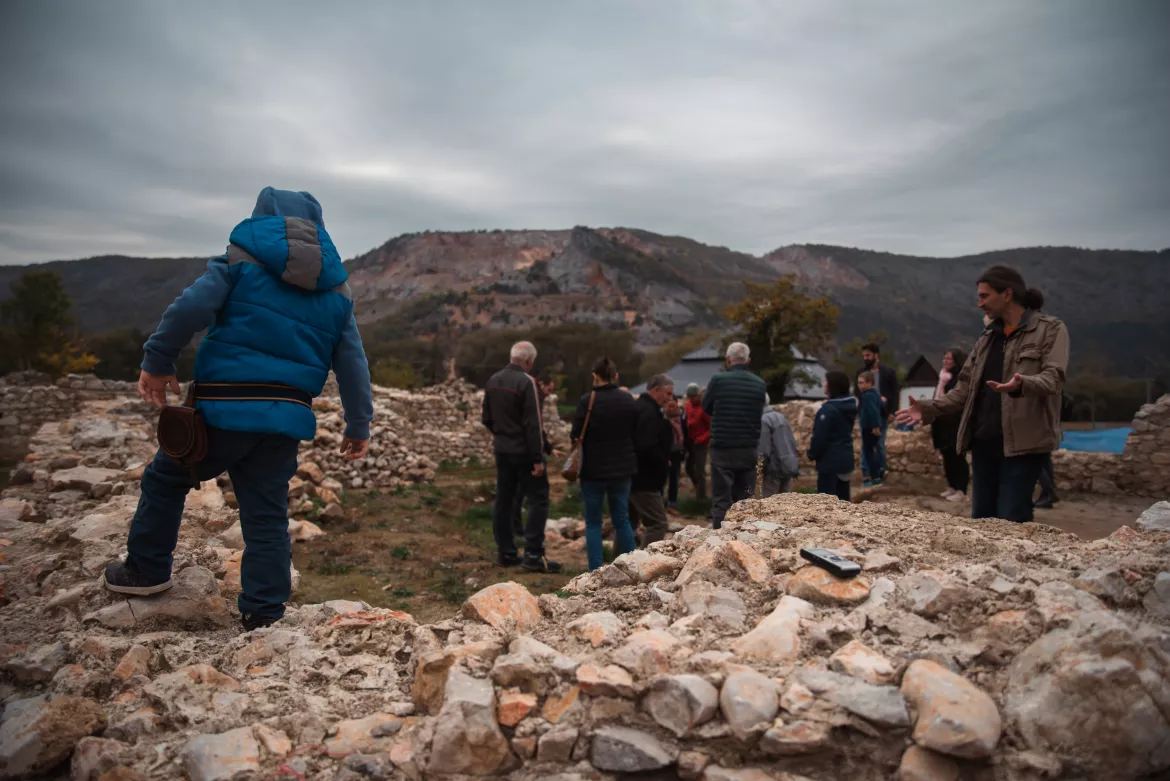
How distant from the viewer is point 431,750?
188cm

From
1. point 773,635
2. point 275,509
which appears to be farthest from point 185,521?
point 773,635

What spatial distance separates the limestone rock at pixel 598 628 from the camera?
2244 mm

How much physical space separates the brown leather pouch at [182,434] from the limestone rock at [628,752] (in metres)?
1.80

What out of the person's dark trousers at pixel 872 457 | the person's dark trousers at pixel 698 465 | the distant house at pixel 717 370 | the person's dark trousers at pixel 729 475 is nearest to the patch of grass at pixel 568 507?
the person's dark trousers at pixel 698 465

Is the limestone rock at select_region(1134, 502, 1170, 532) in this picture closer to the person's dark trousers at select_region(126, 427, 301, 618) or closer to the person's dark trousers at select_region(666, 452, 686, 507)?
the person's dark trousers at select_region(126, 427, 301, 618)

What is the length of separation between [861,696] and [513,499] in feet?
15.9

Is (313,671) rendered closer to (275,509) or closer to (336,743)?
(336,743)

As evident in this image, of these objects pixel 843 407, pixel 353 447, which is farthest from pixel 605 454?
pixel 353 447

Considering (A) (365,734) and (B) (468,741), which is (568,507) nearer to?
(A) (365,734)

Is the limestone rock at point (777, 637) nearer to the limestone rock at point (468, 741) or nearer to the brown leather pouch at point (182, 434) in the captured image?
the limestone rock at point (468, 741)

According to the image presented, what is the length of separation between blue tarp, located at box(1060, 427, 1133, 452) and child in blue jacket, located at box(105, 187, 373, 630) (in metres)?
12.9

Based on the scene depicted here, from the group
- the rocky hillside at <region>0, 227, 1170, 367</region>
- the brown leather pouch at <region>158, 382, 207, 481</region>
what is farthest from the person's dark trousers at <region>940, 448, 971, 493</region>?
the rocky hillside at <region>0, 227, 1170, 367</region>

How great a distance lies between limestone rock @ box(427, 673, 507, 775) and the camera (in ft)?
6.04

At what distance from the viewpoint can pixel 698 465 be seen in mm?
9172
